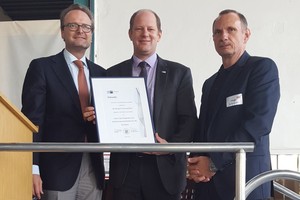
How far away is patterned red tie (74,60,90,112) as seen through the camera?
282 centimetres

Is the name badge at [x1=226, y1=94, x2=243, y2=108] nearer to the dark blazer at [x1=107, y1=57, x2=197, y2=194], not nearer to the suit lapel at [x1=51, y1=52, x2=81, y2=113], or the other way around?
the dark blazer at [x1=107, y1=57, x2=197, y2=194]

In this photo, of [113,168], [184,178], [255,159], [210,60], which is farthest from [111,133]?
[210,60]

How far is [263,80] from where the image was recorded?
2.54 meters

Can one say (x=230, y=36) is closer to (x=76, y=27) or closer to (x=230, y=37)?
(x=230, y=37)

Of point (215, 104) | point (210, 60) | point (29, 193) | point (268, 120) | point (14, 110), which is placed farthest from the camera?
point (210, 60)

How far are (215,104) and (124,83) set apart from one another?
0.44m

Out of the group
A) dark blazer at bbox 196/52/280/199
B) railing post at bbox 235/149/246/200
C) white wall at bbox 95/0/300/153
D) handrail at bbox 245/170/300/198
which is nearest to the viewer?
railing post at bbox 235/149/246/200

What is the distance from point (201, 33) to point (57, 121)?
2.20m

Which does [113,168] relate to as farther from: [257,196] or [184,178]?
[257,196]

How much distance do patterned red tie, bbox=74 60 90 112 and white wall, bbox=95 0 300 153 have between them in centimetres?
179

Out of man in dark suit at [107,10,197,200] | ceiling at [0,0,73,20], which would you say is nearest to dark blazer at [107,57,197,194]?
man in dark suit at [107,10,197,200]

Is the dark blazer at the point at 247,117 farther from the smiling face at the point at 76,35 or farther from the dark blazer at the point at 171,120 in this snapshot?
the smiling face at the point at 76,35

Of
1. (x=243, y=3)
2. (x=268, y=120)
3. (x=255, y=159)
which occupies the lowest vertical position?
(x=255, y=159)

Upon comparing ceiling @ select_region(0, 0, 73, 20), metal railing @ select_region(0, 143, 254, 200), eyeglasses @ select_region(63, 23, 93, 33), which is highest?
ceiling @ select_region(0, 0, 73, 20)
